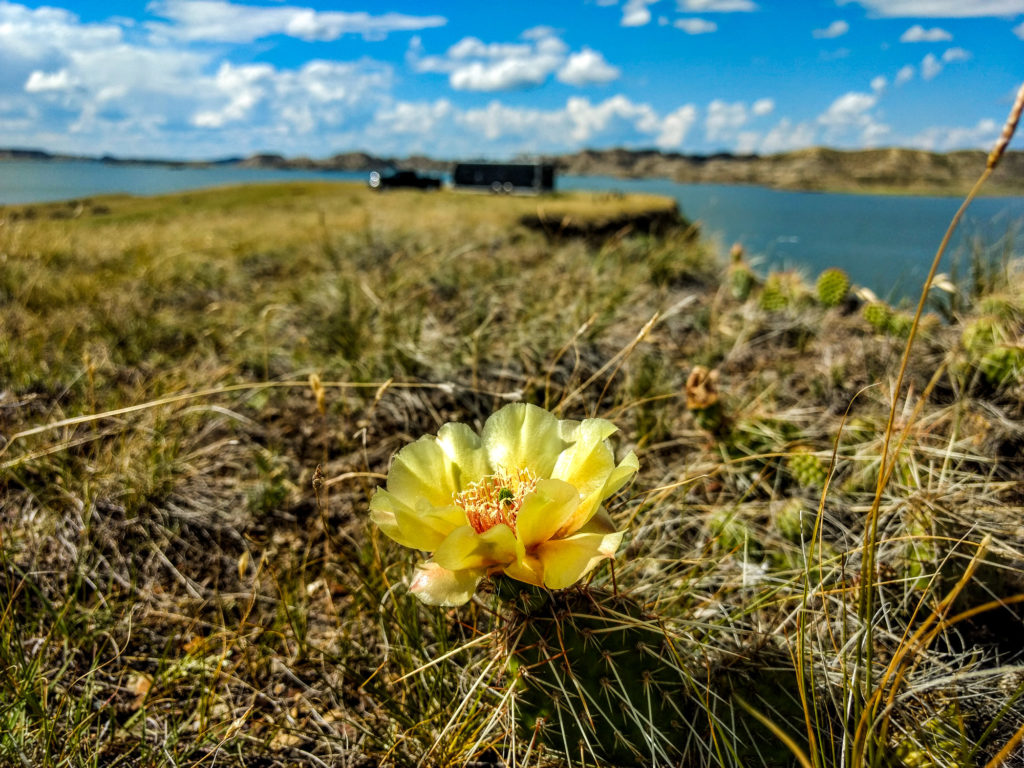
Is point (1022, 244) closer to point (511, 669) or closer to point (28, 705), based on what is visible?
point (511, 669)

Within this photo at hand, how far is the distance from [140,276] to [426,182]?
14.3 m

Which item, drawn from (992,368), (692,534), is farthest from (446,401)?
(992,368)

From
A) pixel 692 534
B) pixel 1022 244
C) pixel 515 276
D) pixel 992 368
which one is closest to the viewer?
pixel 692 534

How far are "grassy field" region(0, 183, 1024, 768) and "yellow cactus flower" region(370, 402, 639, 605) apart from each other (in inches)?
6.0

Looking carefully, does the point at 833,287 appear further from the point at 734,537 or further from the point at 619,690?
the point at 619,690

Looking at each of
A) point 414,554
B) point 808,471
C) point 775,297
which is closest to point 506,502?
point 414,554

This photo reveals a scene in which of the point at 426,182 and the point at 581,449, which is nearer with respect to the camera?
the point at 581,449

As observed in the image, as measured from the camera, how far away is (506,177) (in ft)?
45.4

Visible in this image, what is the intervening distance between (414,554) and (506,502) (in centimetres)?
70

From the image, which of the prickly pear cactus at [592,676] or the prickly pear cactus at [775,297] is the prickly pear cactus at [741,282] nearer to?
the prickly pear cactus at [775,297]

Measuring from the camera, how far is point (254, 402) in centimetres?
256

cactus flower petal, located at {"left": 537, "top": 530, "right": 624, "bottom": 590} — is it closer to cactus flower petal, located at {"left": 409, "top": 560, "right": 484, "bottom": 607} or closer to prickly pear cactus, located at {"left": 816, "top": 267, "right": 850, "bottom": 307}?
cactus flower petal, located at {"left": 409, "top": 560, "right": 484, "bottom": 607}

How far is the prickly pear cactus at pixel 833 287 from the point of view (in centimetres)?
312

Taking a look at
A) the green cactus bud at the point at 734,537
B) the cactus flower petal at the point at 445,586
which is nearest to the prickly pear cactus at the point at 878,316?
the green cactus bud at the point at 734,537
